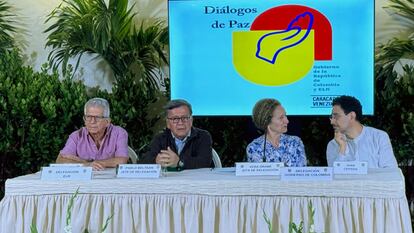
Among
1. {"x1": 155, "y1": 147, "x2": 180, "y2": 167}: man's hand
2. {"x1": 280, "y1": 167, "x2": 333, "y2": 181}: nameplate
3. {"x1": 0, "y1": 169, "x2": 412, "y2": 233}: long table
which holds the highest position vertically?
{"x1": 155, "y1": 147, "x2": 180, "y2": 167}: man's hand

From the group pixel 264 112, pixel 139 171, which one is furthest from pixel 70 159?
pixel 264 112

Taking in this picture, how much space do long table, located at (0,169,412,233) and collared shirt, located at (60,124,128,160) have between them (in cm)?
84

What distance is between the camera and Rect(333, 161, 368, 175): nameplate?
2.79 metres

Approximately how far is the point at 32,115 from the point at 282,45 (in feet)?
6.38

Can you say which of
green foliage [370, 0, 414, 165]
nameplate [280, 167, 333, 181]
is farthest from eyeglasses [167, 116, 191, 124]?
green foliage [370, 0, 414, 165]

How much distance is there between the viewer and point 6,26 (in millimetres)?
5438

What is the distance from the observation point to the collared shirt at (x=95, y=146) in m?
3.68

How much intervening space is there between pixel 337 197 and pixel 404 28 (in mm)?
3096

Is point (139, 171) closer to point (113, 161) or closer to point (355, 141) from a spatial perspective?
point (113, 161)

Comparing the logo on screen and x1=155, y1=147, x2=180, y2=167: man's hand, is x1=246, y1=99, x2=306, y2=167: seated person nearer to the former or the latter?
x1=155, y1=147, x2=180, y2=167: man's hand

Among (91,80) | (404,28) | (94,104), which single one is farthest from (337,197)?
(91,80)

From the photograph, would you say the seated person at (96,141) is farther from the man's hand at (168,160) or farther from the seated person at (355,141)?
the seated person at (355,141)

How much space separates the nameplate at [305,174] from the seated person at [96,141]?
1217 mm

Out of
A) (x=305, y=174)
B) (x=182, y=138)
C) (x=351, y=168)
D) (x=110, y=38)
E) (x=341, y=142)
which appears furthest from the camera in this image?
(x=110, y=38)
